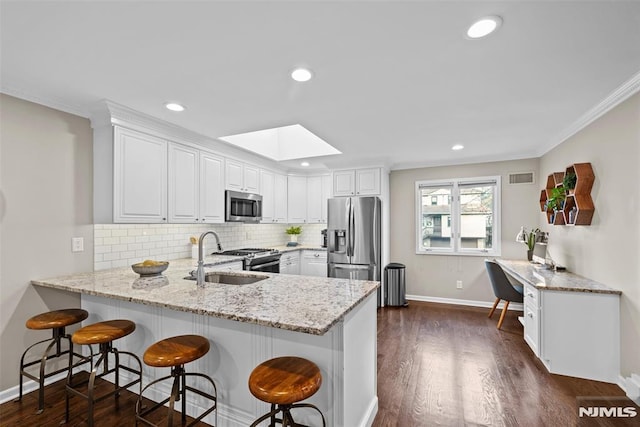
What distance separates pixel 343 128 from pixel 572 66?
191 cm

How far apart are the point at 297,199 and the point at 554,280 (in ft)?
13.0

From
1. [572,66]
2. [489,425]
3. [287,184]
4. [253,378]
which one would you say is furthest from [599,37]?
[287,184]

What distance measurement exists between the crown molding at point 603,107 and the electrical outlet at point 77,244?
4.70 meters

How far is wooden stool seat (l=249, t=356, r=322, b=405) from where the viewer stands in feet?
4.49

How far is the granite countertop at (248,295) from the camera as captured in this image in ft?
5.06

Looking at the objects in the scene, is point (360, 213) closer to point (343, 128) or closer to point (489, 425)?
point (343, 128)

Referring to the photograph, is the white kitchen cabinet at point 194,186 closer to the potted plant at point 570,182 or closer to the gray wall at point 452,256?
the gray wall at point 452,256

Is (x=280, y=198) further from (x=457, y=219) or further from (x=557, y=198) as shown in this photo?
(x=557, y=198)

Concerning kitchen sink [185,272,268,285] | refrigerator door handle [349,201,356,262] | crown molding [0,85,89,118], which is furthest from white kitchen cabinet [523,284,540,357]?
crown molding [0,85,89,118]

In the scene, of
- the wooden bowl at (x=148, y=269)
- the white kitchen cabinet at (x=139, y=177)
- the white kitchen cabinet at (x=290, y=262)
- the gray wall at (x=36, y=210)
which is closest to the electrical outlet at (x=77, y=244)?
the gray wall at (x=36, y=210)

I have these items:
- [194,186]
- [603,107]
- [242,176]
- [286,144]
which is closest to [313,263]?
[242,176]

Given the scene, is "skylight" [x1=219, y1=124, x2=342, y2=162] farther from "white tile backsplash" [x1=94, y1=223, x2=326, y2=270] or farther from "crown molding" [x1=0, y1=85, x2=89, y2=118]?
"crown molding" [x1=0, y1=85, x2=89, y2=118]

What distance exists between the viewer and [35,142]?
7.99 ft

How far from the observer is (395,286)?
4.78 m
